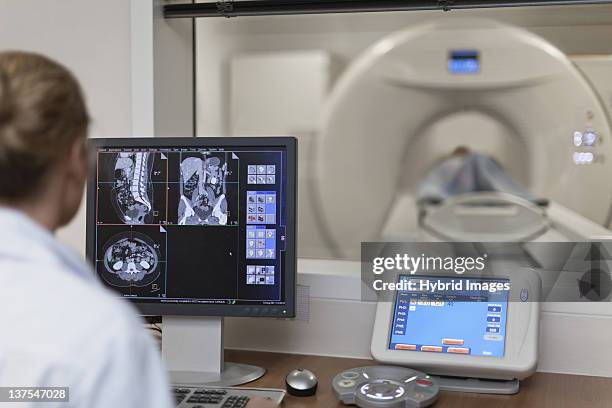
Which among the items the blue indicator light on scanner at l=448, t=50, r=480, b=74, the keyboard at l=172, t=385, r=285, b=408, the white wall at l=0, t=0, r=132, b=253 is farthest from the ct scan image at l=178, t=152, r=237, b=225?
the blue indicator light on scanner at l=448, t=50, r=480, b=74

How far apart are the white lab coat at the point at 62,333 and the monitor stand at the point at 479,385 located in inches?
30.8

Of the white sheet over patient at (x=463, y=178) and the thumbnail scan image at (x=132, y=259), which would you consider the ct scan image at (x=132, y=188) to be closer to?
the thumbnail scan image at (x=132, y=259)

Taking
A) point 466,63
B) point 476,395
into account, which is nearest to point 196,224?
point 476,395

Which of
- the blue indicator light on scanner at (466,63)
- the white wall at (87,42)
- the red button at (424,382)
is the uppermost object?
the blue indicator light on scanner at (466,63)

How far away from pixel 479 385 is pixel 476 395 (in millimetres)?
28

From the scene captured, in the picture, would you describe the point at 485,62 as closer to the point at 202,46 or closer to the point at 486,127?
the point at 486,127

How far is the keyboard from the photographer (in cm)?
122

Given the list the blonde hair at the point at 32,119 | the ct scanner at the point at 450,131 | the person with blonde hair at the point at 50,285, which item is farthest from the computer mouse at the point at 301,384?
the ct scanner at the point at 450,131

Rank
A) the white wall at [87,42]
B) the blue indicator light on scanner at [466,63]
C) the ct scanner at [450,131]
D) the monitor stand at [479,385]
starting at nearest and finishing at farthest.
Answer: the monitor stand at [479,385] → the white wall at [87,42] → the ct scanner at [450,131] → the blue indicator light on scanner at [466,63]

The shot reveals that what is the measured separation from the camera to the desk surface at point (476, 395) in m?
1.27

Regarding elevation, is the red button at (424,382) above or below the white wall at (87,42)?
below

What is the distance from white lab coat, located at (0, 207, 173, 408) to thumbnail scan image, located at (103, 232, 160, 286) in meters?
0.69

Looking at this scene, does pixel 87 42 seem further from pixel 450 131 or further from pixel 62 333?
pixel 450 131

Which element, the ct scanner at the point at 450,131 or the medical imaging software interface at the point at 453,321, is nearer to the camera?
the medical imaging software interface at the point at 453,321
